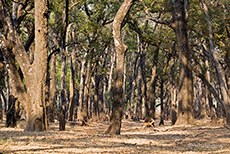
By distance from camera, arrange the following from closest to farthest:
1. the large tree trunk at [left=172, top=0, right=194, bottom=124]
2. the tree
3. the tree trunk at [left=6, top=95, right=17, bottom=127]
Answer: the tree
the tree trunk at [left=6, top=95, right=17, bottom=127]
the large tree trunk at [left=172, top=0, right=194, bottom=124]

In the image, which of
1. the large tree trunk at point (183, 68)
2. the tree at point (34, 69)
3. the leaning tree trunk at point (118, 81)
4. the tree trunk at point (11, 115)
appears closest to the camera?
the leaning tree trunk at point (118, 81)

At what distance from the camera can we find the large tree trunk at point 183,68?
14375 millimetres

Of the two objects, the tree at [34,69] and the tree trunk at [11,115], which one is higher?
the tree at [34,69]

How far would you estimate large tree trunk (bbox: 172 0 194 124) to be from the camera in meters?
14.4

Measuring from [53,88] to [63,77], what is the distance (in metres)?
8.79

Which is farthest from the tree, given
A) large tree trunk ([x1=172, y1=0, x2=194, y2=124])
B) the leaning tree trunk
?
large tree trunk ([x1=172, y1=0, x2=194, y2=124])

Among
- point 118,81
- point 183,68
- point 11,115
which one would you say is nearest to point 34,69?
point 118,81

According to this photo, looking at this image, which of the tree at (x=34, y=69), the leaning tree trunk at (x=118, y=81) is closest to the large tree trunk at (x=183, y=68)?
the leaning tree trunk at (x=118, y=81)

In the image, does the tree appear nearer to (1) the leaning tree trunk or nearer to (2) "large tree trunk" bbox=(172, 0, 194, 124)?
(1) the leaning tree trunk

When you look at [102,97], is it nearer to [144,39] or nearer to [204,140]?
[144,39]

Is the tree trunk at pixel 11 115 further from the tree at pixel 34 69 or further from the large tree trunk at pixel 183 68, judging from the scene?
the large tree trunk at pixel 183 68

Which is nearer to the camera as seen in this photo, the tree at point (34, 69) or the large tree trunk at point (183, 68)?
the tree at point (34, 69)

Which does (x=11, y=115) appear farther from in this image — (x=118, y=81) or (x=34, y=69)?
(x=118, y=81)

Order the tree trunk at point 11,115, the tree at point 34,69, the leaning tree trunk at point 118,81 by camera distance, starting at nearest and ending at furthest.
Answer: the leaning tree trunk at point 118,81, the tree at point 34,69, the tree trunk at point 11,115
